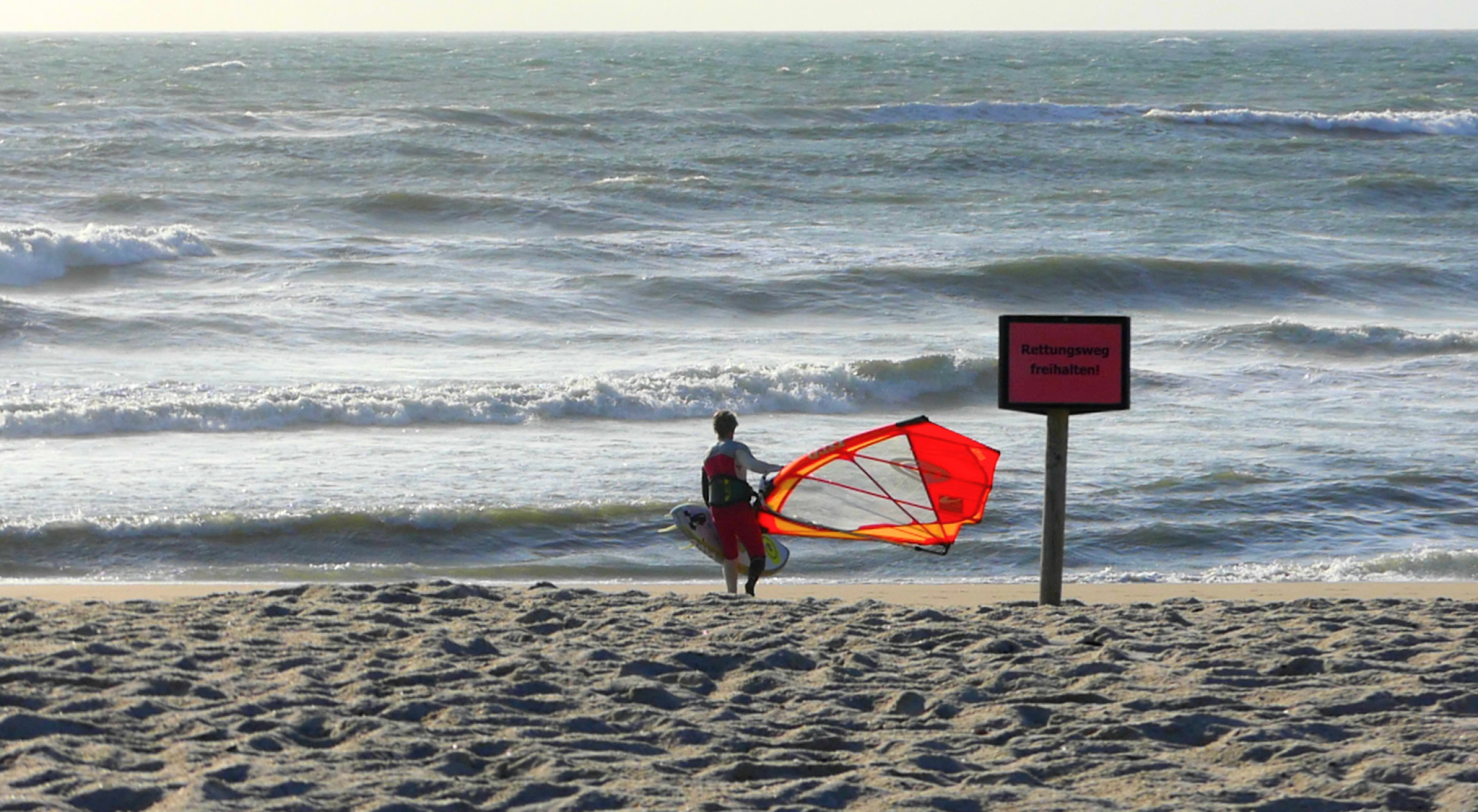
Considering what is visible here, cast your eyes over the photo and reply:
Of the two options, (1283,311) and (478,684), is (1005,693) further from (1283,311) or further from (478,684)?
(1283,311)

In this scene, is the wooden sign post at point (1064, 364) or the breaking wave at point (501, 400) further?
the breaking wave at point (501, 400)

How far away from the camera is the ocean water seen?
370 inches

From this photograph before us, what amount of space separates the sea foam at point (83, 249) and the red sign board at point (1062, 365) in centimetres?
1744

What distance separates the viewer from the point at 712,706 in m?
4.89

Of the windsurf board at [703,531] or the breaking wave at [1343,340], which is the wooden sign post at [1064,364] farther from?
the breaking wave at [1343,340]

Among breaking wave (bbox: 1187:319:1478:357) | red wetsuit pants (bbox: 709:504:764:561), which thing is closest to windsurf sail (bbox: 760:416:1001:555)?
red wetsuit pants (bbox: 709:504:764:561)

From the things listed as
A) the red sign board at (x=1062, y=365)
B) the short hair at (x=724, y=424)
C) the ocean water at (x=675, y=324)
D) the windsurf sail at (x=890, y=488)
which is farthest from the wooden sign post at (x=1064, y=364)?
the ocean water at (x=675, y=324)

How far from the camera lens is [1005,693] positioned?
5.10 meters

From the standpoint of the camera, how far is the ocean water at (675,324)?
9406mm

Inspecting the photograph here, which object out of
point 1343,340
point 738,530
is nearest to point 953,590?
point 738,530

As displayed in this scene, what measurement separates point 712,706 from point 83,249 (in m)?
19.0

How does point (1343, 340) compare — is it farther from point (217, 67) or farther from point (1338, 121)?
point (217, 67)

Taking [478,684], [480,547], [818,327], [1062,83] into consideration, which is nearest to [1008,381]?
[478,684]

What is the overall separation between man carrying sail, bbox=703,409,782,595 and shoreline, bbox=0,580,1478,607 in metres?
0.50
